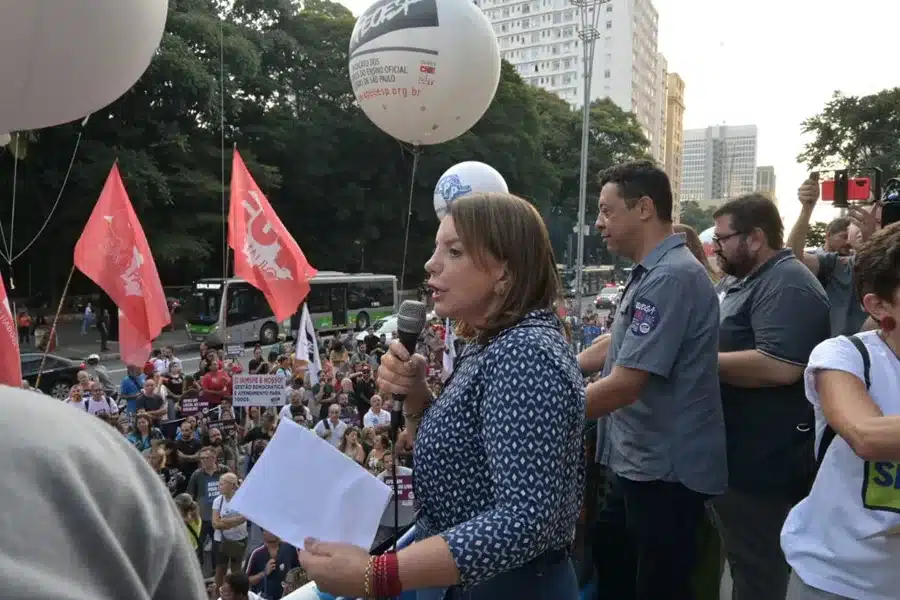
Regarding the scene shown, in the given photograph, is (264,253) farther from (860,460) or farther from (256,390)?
(860,460)

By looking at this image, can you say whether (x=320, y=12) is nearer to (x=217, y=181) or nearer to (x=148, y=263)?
(x=217, y=181)

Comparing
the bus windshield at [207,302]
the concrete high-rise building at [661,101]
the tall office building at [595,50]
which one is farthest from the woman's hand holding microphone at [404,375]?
the concrete high-rise building at [661,101]

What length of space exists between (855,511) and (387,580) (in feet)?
3.60

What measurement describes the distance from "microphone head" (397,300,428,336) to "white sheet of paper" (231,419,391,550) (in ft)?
1.69

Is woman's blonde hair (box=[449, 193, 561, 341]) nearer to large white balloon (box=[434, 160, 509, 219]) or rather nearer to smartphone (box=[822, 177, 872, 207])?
smartphone (box=[822, 177, 872, 207])

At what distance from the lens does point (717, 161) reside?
127312 millimetres

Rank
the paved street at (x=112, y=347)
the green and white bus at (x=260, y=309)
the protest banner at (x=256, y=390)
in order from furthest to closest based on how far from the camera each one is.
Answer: the green and white bus at (x=260, y=309), the paved street at (x=112, y=347), the protest banner at (x=256, y=390)

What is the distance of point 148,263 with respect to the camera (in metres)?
7.95

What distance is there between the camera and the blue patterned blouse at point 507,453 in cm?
131

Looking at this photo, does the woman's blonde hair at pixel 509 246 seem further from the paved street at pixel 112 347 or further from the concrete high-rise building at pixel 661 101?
the concrete high-rise building at pixel 661 101

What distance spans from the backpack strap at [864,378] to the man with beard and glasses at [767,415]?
850 millimetres

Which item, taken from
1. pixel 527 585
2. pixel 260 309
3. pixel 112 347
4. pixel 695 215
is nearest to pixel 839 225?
pixel 527 585

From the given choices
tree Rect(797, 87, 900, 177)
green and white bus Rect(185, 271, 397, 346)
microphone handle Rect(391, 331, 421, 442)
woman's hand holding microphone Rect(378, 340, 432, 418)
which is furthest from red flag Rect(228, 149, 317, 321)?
tree Rect(797, 87, 900, 177)

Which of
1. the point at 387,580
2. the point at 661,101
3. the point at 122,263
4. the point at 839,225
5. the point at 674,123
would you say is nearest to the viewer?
the point at 387,580
